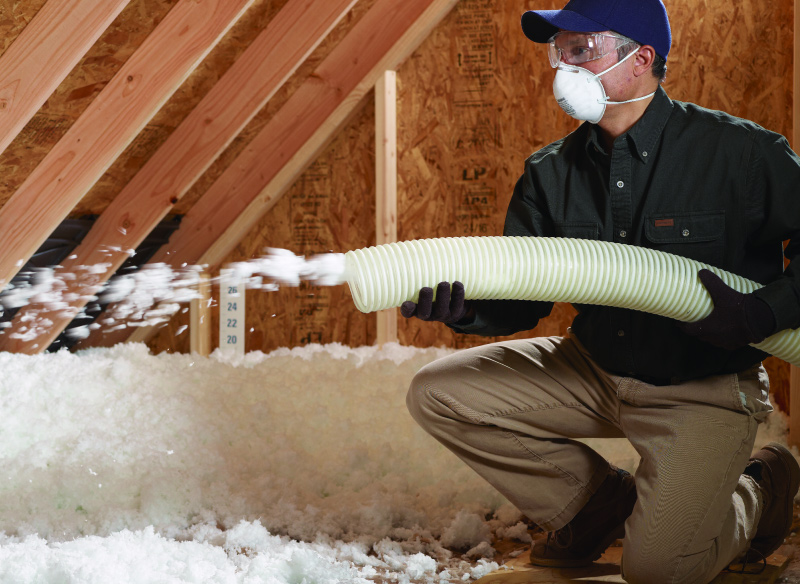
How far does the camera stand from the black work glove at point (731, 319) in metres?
1.49

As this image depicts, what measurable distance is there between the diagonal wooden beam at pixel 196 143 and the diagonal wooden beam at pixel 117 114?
0.59 metres

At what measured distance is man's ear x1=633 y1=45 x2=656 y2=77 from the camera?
5.56ft

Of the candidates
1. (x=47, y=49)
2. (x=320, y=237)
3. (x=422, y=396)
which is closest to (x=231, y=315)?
(x=320, y=237)

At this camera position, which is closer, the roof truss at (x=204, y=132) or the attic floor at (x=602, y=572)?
the attic floor at (x=602, y=572)

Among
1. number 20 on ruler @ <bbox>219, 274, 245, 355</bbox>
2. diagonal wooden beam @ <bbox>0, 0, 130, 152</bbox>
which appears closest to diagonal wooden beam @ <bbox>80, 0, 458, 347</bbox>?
number 20 on ruler @ <bbox>219, 274, 245, 355</bbox>

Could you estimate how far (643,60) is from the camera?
1703 mm

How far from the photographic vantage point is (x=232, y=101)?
124 inches

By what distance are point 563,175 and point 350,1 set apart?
1648 mm

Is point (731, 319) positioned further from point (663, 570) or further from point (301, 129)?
point (301, 129)

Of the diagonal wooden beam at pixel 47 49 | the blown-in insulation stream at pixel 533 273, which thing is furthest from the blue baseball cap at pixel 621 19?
the diagonal wooden beam at pixel 47 49

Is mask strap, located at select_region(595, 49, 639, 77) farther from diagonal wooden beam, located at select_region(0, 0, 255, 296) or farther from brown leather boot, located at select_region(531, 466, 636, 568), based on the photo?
diagonal wooden beam, located at select_region(0, 0, 255, 296)

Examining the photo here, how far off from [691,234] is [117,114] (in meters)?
1.78

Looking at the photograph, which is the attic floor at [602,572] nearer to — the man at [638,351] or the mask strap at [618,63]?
the man at [638,351]

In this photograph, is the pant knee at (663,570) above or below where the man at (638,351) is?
below
